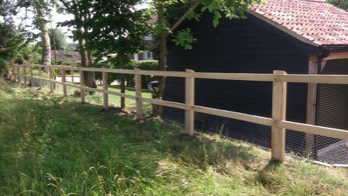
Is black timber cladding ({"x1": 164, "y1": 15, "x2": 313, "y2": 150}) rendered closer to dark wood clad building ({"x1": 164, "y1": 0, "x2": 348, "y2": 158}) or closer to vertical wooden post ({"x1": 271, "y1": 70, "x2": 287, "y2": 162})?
dark wood clad building ({"x1": 164, "y1": 0, "x2": 348, "y2": 158})

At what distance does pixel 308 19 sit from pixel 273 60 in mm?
1930

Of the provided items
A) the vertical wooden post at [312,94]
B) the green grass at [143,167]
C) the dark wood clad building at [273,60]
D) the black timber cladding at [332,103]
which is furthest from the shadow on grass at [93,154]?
the black timber cladding at [332,103]

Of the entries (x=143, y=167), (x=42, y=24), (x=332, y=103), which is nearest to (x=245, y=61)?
(x=332, y=103)

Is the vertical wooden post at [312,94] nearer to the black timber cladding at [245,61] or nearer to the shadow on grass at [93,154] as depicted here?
the black timber cladding at [245,61]

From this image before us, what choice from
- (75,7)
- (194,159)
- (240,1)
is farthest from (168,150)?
(75,7)

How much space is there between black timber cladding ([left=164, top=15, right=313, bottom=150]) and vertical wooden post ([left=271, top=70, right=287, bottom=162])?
351 centimetres

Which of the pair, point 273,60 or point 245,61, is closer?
point 273,60

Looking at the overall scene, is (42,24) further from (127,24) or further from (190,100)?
(190,100)

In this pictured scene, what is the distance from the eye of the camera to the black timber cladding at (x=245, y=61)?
8.93 m

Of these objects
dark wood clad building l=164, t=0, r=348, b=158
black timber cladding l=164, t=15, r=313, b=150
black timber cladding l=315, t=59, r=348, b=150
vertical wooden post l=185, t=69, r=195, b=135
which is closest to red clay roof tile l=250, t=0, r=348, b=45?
dark wood clad building l=164, t=0, r=348, b=158

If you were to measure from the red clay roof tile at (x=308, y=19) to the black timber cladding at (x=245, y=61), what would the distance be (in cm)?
28

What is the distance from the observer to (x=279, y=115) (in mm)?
4887

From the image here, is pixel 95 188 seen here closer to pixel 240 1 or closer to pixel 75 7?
pixel 240 1

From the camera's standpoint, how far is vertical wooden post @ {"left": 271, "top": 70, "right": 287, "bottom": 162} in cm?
488
